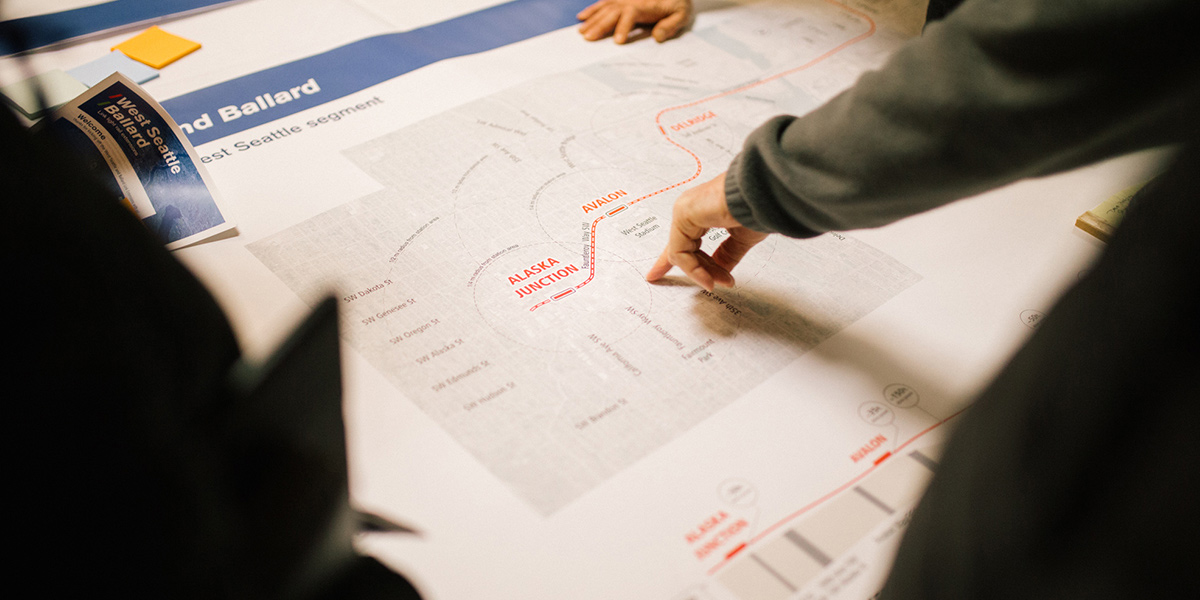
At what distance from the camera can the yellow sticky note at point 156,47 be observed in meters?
0.99


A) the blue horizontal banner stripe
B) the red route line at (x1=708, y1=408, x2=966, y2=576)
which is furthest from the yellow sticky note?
the red route line at (x1=708, y1=408, x2=966, y2=576)

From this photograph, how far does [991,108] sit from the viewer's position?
0.43 m

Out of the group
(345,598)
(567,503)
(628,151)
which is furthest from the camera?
(628,151)

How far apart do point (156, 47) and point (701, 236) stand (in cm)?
87

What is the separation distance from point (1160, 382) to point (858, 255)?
0.51m

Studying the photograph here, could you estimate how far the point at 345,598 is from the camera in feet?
1.26

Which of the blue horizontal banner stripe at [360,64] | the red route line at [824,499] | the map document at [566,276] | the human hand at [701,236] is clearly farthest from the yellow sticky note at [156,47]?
the red route line at [824,499]

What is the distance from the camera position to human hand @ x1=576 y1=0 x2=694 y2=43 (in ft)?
3.61

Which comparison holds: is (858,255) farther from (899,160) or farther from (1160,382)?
(1160,382)

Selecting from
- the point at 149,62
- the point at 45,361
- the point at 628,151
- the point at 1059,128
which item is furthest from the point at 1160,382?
the point at 149,62

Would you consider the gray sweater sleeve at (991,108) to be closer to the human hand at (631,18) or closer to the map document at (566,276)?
the map document at (566,276)

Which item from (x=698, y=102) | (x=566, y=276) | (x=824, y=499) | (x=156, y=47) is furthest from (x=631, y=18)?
(x=824, y=499)
